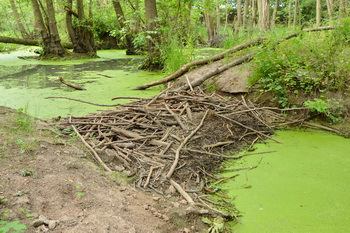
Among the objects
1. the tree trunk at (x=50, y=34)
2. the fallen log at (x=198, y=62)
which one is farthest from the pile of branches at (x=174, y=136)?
the tree trunk at (x=50, y=34)

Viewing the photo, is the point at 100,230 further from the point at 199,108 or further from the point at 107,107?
the point at 107,107

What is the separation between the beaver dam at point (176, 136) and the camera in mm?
2262

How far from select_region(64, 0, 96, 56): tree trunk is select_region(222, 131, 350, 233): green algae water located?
9469 millimetres

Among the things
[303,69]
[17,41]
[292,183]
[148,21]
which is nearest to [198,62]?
[303,69]

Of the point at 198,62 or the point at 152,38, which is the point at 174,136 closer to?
the point at 198,62

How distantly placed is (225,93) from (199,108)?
96 cm

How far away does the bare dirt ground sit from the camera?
1.48 metres

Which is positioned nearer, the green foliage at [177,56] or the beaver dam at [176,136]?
the beaver dam at [176,136]

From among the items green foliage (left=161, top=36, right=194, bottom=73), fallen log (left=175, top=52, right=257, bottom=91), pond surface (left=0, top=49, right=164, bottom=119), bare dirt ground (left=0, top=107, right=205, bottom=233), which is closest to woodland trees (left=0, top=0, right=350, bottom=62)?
green foliage (left=161, top=36, right=194, bottom=73)

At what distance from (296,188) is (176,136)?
45.5 inches

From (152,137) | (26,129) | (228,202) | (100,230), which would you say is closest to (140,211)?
(100,230)

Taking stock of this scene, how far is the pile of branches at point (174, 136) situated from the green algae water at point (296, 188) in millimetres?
261

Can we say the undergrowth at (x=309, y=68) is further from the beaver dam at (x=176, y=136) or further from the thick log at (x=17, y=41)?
the thick log at (x=17, y=41)

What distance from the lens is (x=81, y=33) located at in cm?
1068
